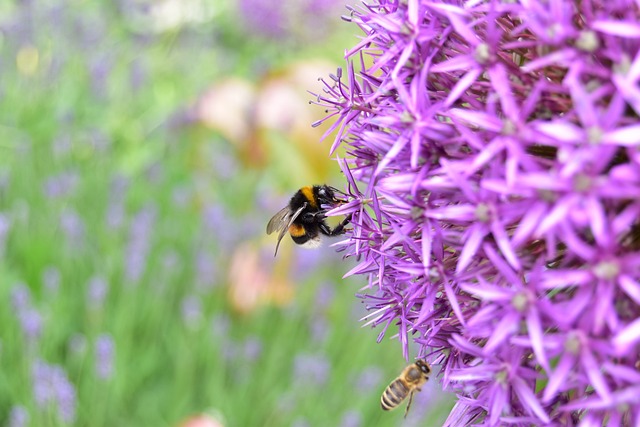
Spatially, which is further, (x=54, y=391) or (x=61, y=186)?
(x=61, y=186)

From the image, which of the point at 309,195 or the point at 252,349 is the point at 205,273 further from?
the point at 309,195

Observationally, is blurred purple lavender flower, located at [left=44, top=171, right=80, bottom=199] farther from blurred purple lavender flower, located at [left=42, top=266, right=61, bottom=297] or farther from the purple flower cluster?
the purple flower cluster

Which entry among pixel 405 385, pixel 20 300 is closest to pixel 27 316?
pixel 20 300

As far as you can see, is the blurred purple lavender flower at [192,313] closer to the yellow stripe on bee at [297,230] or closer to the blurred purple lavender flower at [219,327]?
the blurred purple lavender flower at [219,327]

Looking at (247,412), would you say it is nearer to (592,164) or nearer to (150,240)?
(150,240)

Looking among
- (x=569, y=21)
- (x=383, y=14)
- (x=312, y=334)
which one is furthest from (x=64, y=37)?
(x=569, y=21)

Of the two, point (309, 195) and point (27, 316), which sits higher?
point (27, 316)

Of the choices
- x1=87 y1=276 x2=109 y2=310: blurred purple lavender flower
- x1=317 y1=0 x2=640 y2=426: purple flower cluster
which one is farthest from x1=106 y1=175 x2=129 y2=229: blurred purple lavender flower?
x1=317 y1=0 x2=640 y2=426: purple flower cluster
